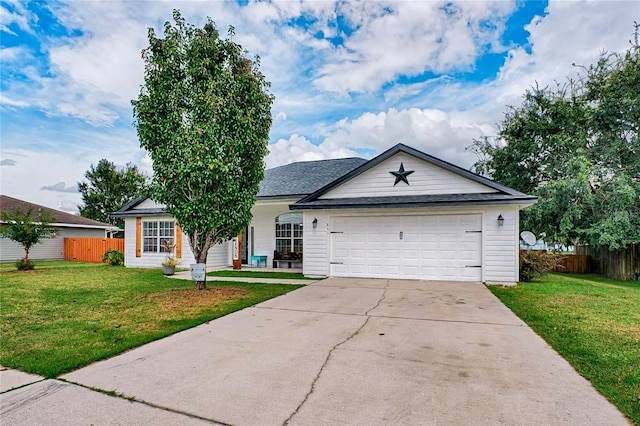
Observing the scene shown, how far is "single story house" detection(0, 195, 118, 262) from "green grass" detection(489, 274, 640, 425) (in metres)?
21.6

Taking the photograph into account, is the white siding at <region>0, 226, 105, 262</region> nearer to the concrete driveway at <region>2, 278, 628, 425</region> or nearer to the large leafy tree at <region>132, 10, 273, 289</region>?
the large leafy tree at <region>132, 10, 273, 289</region>

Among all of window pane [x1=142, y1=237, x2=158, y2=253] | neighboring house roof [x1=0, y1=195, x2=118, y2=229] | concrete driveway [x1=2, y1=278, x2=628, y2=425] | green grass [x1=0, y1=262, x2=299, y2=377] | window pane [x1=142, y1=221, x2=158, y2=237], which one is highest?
neighboring house roof [x1=0, y1=195, x2=118, y2=229]

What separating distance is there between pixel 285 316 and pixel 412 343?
8.06 ft

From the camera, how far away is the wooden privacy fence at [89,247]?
1975 cm

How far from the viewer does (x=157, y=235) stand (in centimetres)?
1497

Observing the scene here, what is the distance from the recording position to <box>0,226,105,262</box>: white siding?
1970 centimetres

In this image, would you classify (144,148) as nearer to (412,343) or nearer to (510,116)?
(412,343)

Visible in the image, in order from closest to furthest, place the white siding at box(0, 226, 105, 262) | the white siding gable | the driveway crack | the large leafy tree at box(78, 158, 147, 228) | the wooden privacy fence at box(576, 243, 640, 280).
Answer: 1. the driveway crack
2. the white siding gable
3. the wooden privacy fence at box(576, 243, 640, 280)
4. the white siding at box(0, 226, 105, 262)
5. the large leafy tree at box(78, 158, 147, 228)

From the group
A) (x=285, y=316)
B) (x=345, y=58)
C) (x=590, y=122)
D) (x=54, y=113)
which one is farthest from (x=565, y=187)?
(x=54, y=113)

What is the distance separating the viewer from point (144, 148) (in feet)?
27.8

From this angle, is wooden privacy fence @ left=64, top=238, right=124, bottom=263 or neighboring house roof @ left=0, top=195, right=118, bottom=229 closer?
wooden privacy fence @ left=64, top=238, right=124, bottom=263

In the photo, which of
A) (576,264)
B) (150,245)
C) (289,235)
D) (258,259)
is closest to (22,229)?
(150,245)

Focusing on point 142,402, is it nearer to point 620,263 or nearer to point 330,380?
point 330,380

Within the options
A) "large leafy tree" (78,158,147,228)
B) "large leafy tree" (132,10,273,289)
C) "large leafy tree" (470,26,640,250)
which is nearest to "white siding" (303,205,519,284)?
"large leafy tree" (132,10,273,289)
